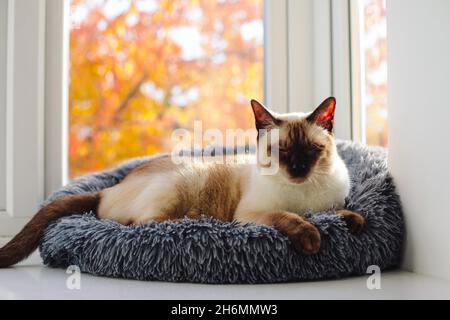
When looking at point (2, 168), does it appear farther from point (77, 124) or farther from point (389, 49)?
point (389, 49)

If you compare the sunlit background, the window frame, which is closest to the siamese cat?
the window frame

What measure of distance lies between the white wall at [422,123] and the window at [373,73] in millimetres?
428

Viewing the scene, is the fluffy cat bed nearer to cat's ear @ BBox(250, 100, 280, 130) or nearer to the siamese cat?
the siamese cat

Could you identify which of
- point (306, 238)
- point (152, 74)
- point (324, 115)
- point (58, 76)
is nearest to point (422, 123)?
point (324, 115)

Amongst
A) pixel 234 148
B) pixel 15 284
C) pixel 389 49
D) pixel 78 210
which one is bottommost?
pixel 15 284

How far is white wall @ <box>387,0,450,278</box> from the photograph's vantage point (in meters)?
1.36

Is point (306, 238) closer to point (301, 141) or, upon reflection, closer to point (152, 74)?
point (301, 141)

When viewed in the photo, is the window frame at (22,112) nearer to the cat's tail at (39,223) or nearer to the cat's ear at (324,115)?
the cat's tail at (39,223)

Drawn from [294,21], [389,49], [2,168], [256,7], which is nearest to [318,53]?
[294,21]

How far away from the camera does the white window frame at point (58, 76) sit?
2176 mm

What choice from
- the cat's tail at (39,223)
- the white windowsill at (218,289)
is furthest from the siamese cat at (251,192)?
the white windowsill at (218,289)

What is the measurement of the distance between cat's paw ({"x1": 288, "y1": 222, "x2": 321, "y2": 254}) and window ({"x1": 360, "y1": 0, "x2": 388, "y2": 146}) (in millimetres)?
772

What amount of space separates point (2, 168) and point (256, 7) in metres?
1.30
